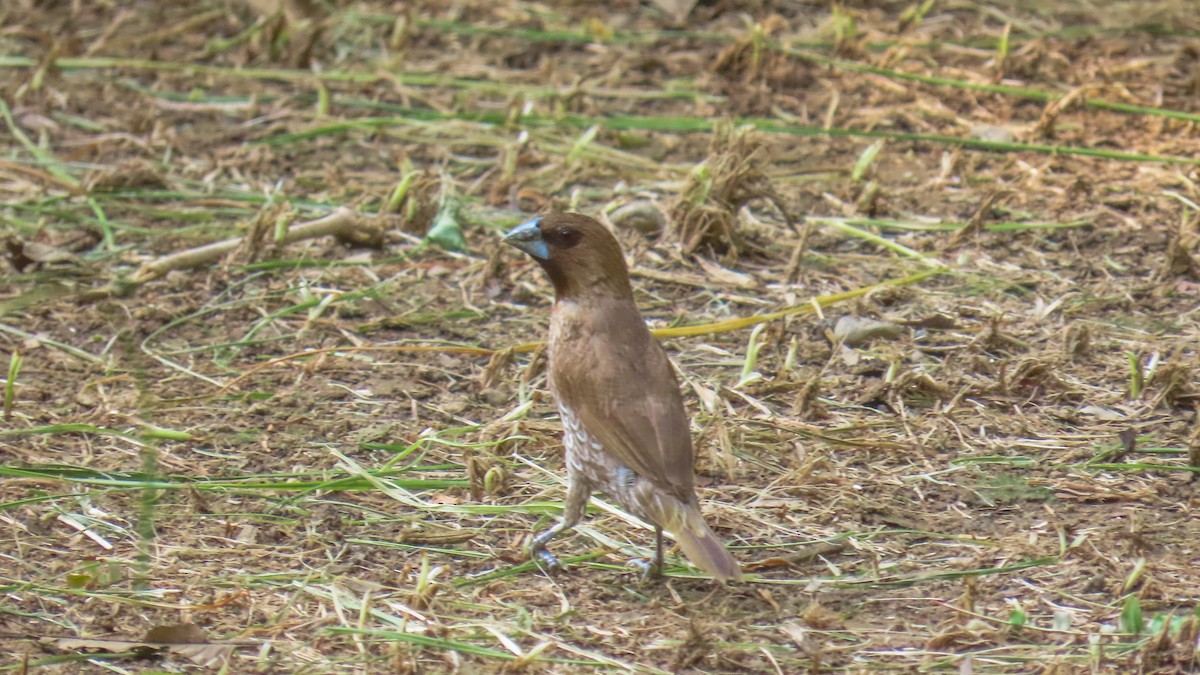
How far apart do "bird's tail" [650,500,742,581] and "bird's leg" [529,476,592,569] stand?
1.10 ft

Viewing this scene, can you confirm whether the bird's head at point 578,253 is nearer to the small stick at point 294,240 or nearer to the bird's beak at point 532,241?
the bird's beak at point 532,241

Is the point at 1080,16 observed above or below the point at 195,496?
above

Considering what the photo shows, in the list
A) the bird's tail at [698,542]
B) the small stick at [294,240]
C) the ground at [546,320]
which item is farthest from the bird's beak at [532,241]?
the small stick at [294,240]

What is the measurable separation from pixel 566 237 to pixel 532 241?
9 centimetres

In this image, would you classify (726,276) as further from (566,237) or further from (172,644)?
(172,644)

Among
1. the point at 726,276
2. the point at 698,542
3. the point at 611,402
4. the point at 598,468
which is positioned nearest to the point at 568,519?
the point at 598,468

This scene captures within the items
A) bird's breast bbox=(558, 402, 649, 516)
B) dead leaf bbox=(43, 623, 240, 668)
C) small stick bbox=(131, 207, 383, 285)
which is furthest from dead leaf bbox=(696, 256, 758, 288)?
dead leaf bbox=(43, 623, 240, 668)

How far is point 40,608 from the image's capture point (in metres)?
3.64

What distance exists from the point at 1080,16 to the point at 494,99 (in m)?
2.97

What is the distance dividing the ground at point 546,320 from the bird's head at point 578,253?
57 centimetres

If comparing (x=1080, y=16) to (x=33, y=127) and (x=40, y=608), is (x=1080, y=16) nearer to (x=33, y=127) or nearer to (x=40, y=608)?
(x=33, y=127)

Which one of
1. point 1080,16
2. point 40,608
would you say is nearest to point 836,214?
point 1080,16

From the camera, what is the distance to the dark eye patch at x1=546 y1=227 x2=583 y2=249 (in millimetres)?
4113

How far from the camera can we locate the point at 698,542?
3572 mm
